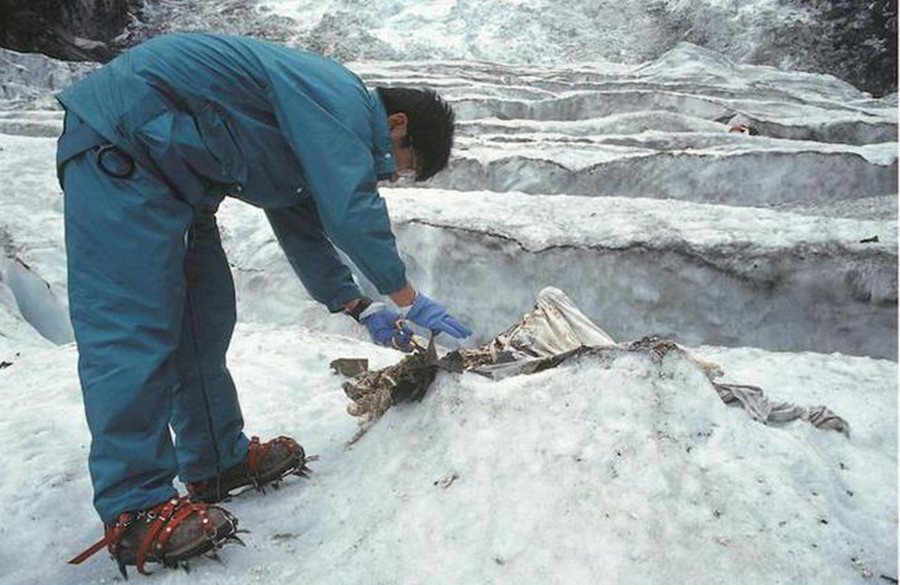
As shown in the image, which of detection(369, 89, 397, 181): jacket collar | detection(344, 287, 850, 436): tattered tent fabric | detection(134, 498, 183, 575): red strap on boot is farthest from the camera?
detection(344, 287, 850, 436): tattered tent fabric

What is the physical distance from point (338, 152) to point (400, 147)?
35cm

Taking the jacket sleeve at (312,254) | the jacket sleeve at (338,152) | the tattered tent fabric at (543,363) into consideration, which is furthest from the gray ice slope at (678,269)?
the jacket sleeve at (338,152)

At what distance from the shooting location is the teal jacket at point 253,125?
192 cm

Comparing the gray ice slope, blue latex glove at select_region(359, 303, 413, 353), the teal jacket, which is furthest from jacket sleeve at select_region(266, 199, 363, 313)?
the gray ice slope

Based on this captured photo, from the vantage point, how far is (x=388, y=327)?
7.75 feet

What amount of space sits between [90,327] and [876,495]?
2100mm

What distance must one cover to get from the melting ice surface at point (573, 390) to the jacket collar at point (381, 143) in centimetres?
72

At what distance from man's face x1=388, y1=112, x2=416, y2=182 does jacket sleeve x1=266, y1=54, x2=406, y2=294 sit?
6.6 inches

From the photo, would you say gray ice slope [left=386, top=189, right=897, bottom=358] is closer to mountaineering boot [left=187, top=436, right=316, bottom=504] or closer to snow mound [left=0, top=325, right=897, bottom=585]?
snow mound [left=0, top=325, right=897, bottom=585]

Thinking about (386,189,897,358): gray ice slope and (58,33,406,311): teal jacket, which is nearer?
(58,33,406,311): teal jacket

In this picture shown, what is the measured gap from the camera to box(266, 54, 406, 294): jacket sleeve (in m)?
1.91

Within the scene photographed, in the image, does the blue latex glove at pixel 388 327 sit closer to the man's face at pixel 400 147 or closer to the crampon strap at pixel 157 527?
the man's face at pixel 400 147

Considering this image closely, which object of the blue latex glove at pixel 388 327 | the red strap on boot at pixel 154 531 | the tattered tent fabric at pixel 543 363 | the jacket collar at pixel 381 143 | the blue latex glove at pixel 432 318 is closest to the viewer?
the red strap on boot at pixel 154 531

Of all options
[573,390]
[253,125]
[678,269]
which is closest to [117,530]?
[253,125]
